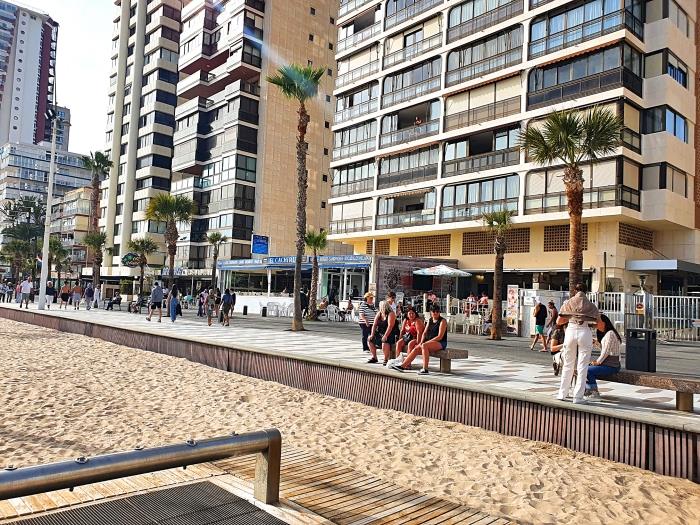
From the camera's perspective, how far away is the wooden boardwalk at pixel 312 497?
4.11 m

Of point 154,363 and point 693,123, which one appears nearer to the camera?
point 154,363

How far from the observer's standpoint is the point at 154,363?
12516mm

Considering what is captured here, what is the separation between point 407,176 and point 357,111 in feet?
26.1

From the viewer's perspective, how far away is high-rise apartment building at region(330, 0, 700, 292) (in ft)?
90.6

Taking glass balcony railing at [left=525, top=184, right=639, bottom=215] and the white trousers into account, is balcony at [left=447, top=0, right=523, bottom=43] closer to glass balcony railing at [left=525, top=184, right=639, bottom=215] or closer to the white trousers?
glass balcony railing at [left=525, top=184, right=639, bottom=215]

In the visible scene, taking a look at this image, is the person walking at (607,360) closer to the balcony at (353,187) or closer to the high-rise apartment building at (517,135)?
the high-rise apartment building at (517,135)

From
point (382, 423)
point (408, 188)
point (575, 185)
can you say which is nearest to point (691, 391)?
point (382, 423)

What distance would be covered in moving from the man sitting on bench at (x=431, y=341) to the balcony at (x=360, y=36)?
115ft

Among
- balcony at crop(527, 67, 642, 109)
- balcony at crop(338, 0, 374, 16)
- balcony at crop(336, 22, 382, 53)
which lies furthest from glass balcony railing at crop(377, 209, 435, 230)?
balcony at crop(338, 0, 374, 16)

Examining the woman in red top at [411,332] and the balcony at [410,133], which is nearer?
the woman in red top at [411,332]

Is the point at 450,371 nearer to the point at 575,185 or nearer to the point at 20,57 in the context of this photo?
the point at 575,185

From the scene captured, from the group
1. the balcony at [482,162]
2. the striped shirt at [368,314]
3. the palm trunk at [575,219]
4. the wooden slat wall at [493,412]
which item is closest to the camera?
the wooden slat wall at [493,412]

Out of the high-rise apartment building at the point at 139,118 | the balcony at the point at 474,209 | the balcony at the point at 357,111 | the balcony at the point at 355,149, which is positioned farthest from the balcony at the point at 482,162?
the high-rise apartment building at the point at 139,118

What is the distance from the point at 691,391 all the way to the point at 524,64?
2722cm
